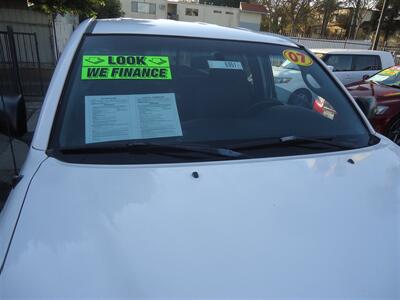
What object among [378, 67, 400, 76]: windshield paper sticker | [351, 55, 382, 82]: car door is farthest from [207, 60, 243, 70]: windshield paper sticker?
[351, 55, 382, 82]: car door

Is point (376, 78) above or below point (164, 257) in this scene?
below

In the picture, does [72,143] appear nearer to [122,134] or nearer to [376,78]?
[122,134]

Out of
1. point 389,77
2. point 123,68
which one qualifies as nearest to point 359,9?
point 389,77

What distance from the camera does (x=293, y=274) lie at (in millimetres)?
1141

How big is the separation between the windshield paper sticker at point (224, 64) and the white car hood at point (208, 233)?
72cm

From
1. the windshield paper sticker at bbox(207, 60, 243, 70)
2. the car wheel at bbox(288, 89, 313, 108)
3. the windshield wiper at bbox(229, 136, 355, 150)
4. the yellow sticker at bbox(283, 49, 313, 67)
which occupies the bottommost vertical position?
the windshield wiper at bbox(229, 136, 355, 150)

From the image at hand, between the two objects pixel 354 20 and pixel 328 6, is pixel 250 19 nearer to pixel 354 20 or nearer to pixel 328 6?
pixel 328 6

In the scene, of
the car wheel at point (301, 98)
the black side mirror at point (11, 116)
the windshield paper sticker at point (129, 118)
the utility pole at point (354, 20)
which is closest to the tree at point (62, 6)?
the black side mirror at point (11, 116)

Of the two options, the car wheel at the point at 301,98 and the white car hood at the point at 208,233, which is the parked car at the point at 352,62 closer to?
the car wheel at the point at 301,98

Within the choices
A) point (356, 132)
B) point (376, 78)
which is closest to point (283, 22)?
point (376, 78)

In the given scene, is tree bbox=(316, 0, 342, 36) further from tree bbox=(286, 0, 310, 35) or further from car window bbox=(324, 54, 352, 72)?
car window bbox=(324, 54, 352, 72)

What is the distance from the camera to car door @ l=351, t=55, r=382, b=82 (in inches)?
386

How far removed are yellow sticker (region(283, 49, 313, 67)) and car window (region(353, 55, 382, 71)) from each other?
837 cm

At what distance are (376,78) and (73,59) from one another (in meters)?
6.63
